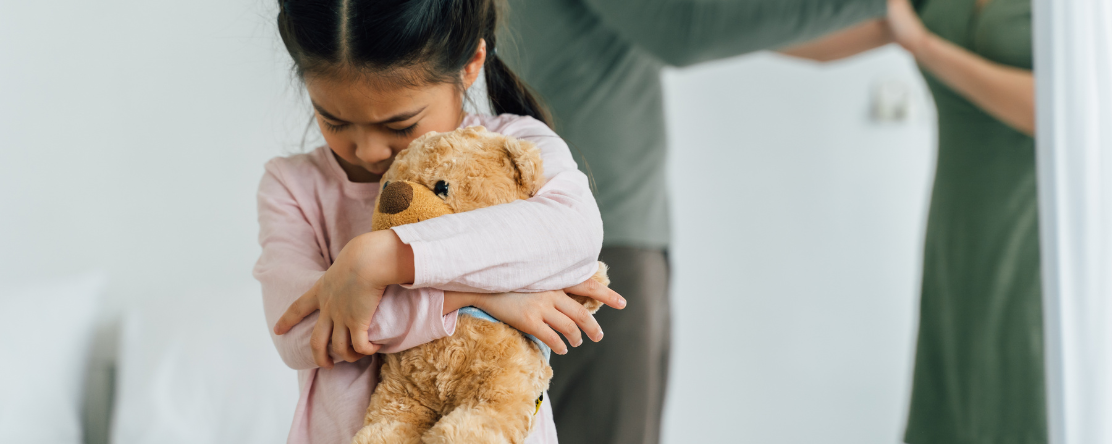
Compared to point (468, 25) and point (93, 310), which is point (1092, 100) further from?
point (93, 310)

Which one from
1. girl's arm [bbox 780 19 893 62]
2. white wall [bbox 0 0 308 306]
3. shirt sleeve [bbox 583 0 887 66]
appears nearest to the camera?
white wall [bbox 0 0 308 306]

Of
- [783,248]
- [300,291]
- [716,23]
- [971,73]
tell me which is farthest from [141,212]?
[783,248]

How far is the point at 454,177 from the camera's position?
28cm

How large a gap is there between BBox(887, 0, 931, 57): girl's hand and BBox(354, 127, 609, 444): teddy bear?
0.67m

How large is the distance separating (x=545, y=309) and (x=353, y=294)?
0.08 meters

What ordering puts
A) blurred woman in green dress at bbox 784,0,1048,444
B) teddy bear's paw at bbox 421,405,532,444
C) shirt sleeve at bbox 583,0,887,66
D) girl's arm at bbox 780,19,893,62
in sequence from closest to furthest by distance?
1. teddy bear's paw at bbox 421,405,532,444
2. shirt sleeve at bbox 583,0,887,66
3. blurred woman in green dress at bbox 784,0,1048,444
4. girl's arm at bbox 780,19,893,62

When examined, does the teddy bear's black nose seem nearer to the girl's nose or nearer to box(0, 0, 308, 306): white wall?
the girl's nose

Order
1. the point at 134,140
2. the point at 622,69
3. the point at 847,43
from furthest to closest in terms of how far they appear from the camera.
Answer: the point at 847,43 < the point at 622,69 < the point at 134,140

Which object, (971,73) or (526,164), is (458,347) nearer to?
(526,164)

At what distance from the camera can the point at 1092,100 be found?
19.6 inches

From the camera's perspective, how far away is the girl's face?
294mm

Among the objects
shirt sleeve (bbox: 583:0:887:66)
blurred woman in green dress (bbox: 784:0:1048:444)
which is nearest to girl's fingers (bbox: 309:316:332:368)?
shirt sleeve (bbox: 583:0:887:66)

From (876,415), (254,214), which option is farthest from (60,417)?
(876,415)

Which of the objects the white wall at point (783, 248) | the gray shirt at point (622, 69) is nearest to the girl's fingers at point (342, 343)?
the gray shirt at point (622, 69)
